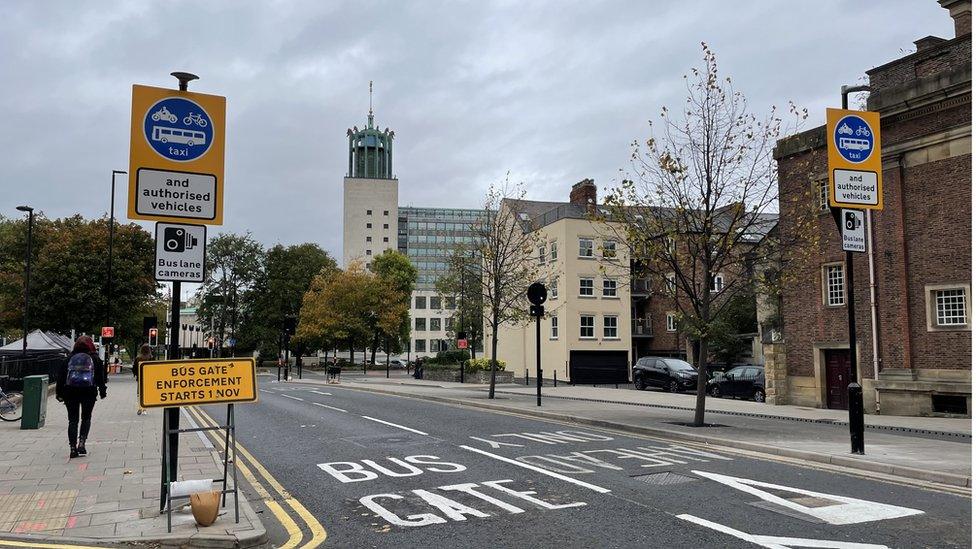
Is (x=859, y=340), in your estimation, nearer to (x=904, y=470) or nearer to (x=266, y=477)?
(x=904, y=470)

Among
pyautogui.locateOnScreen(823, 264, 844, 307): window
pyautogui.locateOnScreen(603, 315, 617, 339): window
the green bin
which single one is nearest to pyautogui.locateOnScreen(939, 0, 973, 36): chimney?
pyautogui.locateOnScreen(823, 264, 844, 307): window

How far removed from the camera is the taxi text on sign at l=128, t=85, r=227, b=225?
711 cm

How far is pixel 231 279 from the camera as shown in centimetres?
7562

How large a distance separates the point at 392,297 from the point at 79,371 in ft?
168

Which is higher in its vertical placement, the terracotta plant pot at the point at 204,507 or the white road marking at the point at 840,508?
the terracotta plant pot at the point at 204,507

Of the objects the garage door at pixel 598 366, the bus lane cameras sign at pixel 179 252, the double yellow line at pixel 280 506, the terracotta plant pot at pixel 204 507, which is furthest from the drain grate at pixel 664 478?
the garage door at pixel 598 366

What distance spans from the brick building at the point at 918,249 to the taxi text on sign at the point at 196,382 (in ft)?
50.5

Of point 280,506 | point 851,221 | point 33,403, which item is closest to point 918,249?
point 851,221

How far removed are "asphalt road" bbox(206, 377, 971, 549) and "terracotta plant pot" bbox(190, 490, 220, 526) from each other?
59cm

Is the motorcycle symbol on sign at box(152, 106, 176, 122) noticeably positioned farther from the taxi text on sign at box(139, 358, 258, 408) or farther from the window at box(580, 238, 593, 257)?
the window at box(580, 238, 593, 257)

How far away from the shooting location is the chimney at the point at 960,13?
65.8 feet

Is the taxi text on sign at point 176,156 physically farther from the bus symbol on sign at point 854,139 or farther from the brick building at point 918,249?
the brick building at point 918,249

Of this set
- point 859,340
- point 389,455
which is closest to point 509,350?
point 859,340

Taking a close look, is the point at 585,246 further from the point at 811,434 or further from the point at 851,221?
the point at 851,221
